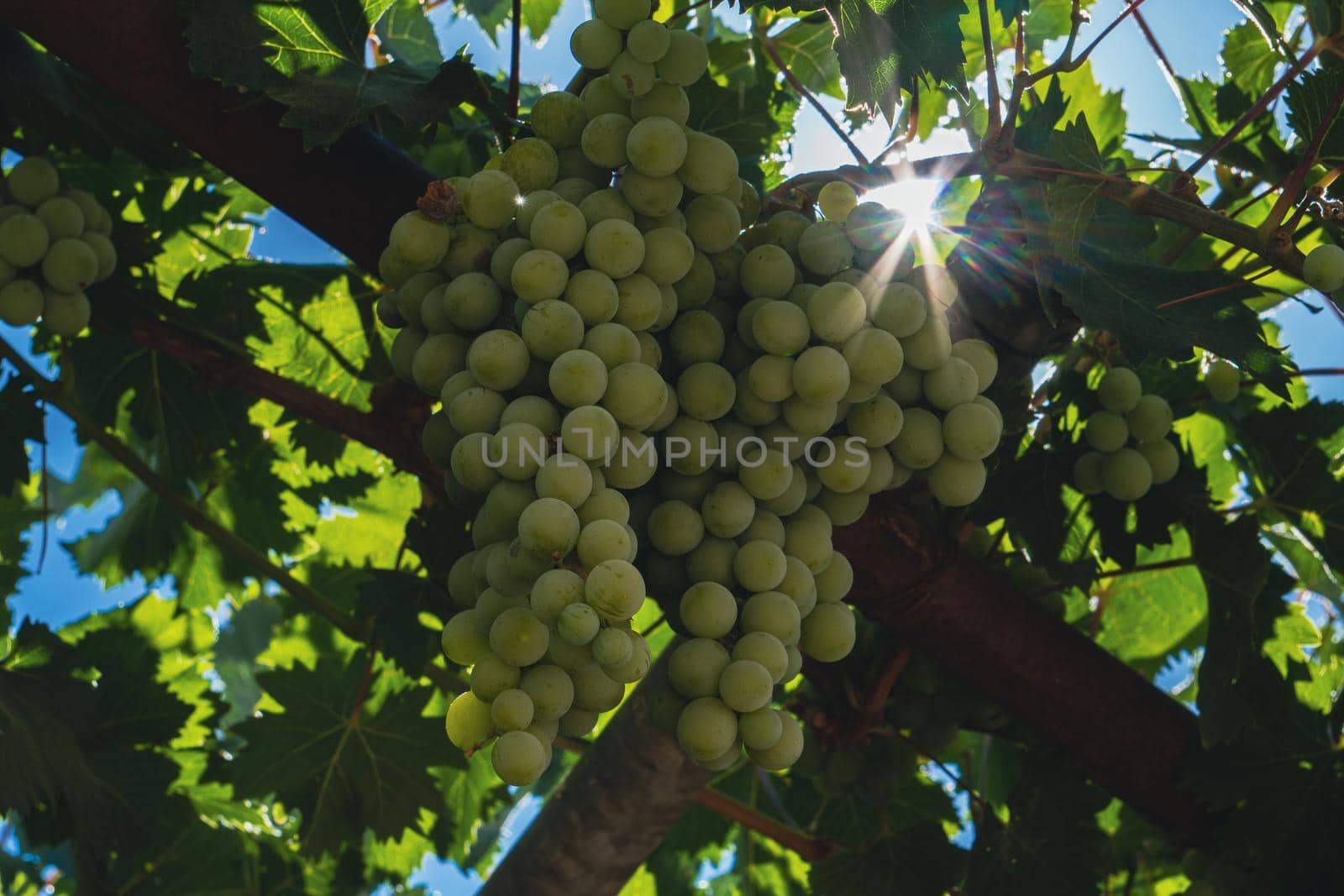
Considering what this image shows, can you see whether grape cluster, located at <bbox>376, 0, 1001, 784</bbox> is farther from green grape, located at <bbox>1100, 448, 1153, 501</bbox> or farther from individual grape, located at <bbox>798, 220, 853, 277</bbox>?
green grape, located at <bbox>1100, 448, 1153, 501</bbox>

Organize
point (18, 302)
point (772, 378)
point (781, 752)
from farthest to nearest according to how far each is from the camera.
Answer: point (18, 302), point (772, 378), point (781, 752)

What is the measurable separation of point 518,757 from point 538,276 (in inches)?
13.8

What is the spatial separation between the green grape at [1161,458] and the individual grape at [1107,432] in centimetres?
3

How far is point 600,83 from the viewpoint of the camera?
931 millimetres

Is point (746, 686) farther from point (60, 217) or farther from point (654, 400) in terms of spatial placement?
point (60, 217)

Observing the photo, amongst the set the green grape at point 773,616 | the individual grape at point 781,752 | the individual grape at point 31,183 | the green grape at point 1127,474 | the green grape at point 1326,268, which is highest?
the green grape at point 1127,474

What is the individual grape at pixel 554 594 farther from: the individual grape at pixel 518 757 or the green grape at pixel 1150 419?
the green grape at pixel 1150 419

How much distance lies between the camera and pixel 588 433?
0.76 meters

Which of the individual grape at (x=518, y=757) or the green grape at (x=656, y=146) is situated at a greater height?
the green grape at (x=656, y=146)

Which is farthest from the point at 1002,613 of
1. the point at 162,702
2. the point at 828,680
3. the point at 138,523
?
the point at 138,523

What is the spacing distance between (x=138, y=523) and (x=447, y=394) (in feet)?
5.04

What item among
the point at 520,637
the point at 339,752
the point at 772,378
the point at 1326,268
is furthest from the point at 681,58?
the point at 339,752

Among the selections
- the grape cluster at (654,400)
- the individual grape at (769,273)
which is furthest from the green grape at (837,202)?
the individual grape at (769,273)

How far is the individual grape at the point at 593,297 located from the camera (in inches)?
32.7
